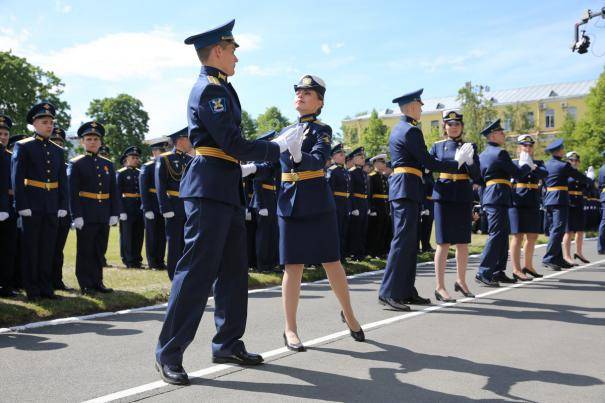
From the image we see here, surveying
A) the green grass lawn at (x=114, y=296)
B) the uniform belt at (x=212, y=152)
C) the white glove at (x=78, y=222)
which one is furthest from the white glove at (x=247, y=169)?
the white glove at (x=78, y=222)

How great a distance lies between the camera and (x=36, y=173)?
23.9 feet

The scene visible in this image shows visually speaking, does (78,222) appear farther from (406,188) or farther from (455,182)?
(455,182)

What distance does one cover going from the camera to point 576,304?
7.21 m

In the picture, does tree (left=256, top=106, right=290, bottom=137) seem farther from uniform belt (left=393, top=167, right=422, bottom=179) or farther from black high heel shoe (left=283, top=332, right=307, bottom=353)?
→ black high heel shoe (left=283, top=332, right=307, bottom=353)

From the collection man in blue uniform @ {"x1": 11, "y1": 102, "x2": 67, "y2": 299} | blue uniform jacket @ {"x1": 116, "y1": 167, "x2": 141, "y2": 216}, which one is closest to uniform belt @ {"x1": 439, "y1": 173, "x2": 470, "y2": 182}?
man in blue uniform @ {"x1": 11, "y1": 102, "x2": 67, "y2": 299}

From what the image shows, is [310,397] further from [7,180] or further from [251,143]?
[7,180]

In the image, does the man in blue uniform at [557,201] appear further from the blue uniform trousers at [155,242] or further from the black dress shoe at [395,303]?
the blue uniform trousers at [155,242]

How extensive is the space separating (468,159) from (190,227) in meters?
3.80

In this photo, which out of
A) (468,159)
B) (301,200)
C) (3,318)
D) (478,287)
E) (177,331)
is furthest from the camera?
(478,287)

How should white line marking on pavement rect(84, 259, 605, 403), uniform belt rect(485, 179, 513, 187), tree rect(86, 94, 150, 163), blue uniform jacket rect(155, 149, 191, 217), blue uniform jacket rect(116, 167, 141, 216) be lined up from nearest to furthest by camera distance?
white line marking on pavement rect(84, 259, 605, 403) < uniform belt rect(485, 179, 513, 187) < blue uniform jacket rect(155, 149, 191, 217) < blue uniform jacket rect(116, 167, 141, 216) < tree rect(86, 94, 150, 163)

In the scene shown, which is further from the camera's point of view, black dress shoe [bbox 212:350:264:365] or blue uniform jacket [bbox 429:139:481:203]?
blue uniform jacket [bbox 429:139:481:203]

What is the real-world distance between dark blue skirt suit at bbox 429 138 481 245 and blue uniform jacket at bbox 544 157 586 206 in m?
4.23

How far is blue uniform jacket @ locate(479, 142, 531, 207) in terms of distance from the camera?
28.5 feet

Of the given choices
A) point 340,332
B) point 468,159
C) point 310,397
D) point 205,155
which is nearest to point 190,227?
point 205,155
